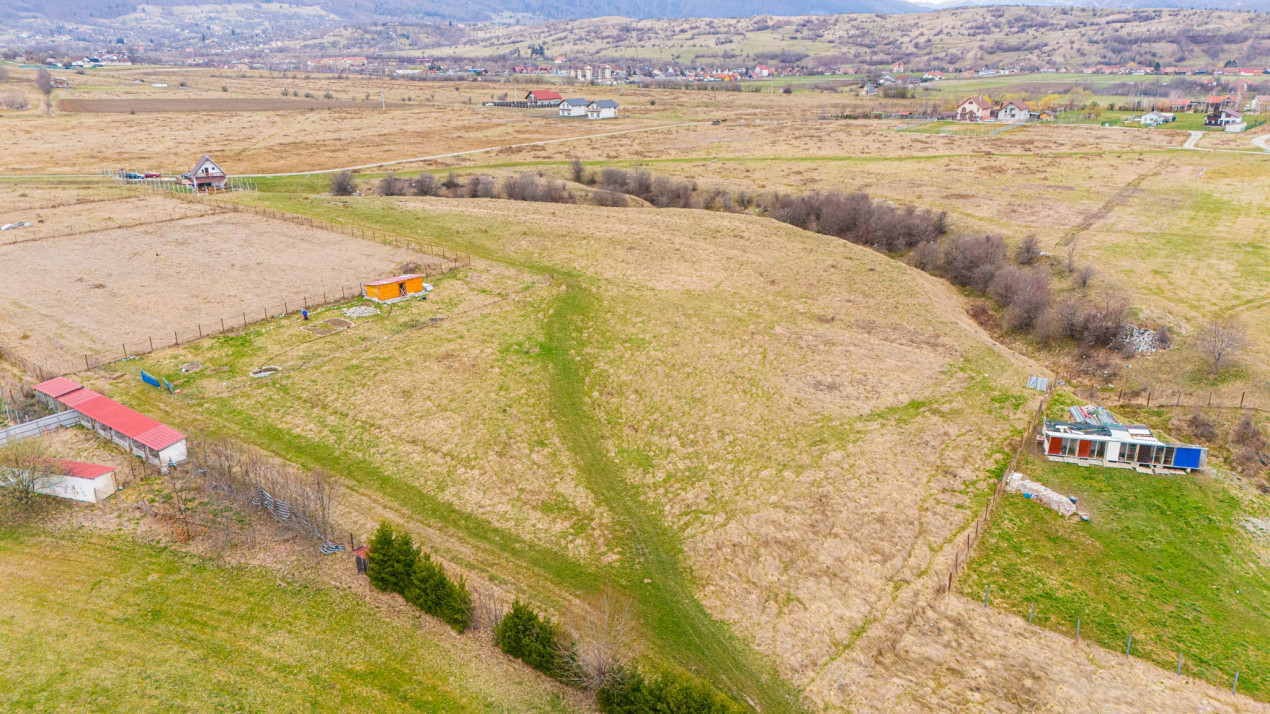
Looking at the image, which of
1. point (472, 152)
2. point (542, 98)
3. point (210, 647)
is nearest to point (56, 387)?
point (210, 647)

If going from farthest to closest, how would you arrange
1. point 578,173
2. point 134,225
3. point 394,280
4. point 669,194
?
point 578,173 < point 669,194 < point 134,225 < point 394,280

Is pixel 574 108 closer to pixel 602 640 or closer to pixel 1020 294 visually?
pixel 1020 294

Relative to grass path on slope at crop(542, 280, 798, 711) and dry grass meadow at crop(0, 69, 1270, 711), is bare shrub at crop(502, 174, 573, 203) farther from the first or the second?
grass path on slope at crop(542, 280, 798, 711)

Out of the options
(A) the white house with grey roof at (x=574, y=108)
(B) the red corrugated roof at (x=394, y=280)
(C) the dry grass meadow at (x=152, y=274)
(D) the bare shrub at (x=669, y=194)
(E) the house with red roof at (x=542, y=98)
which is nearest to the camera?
(C) the dry grass meadow at (x=152, y=274)

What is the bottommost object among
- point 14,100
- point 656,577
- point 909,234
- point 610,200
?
point 656,577

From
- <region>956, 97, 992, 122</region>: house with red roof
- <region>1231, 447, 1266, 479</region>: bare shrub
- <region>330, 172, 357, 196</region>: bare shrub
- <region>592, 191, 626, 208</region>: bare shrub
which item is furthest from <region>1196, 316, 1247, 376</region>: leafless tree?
<region>956, 97, 992, 122</region>: house with red roof

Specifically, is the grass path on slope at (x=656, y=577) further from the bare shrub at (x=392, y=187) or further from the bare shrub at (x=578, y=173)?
the bare shrub at (x=578, y=173)

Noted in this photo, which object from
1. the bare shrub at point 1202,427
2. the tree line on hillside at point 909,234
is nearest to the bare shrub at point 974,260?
the tree line on hillside at point 909,234
